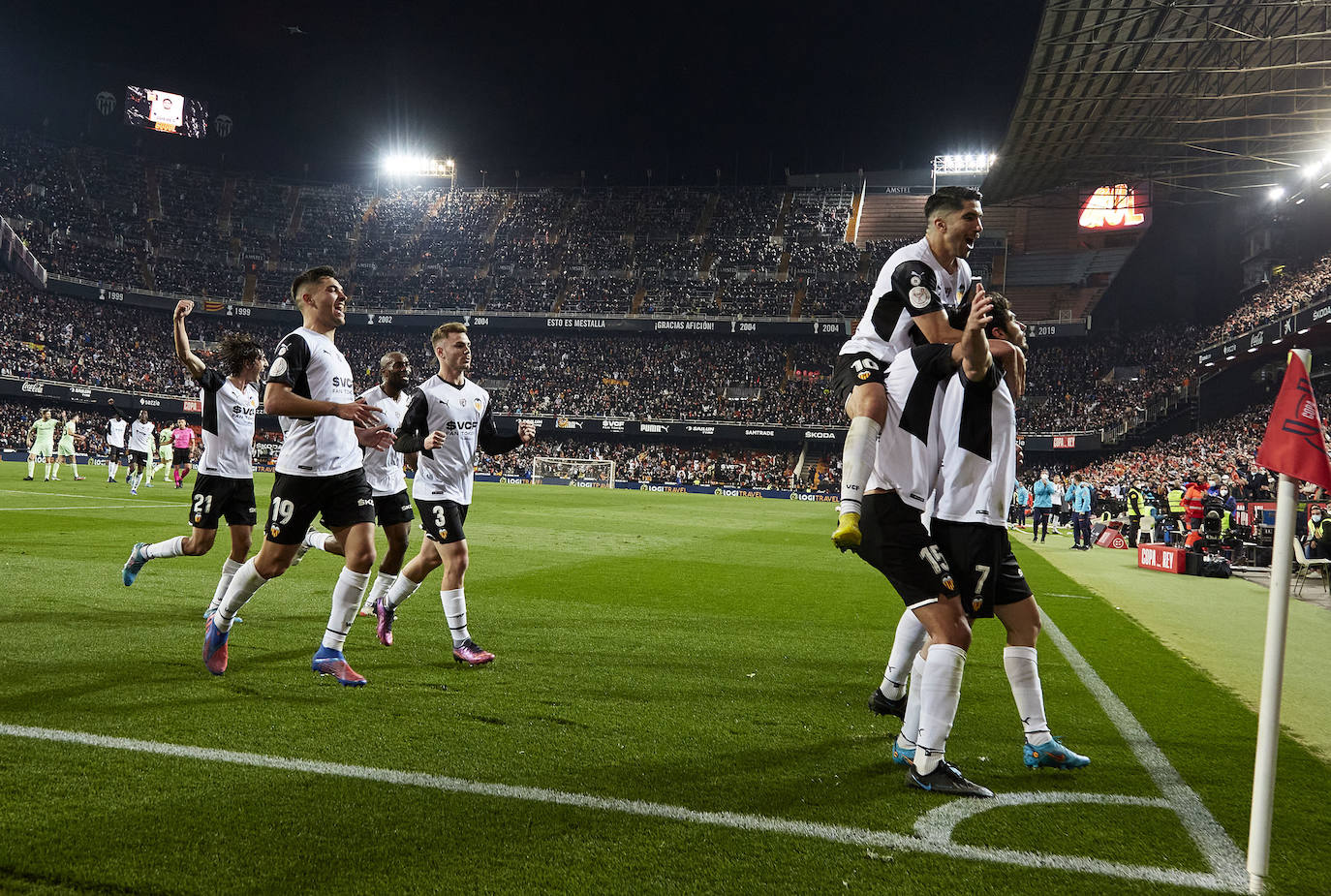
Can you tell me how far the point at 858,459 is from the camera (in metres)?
3.89

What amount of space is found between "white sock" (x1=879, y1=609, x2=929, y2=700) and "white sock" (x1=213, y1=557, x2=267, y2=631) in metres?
4.05

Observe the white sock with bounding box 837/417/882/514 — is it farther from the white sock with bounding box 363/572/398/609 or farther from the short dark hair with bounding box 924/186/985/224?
the white sock with bounding box 363/572/398/609

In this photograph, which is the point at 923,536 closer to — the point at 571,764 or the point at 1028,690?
the point at 1028,690

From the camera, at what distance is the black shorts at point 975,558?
4188 millimetres

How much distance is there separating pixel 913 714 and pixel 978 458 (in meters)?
1.35

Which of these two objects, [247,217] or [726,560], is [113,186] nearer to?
[247,217]

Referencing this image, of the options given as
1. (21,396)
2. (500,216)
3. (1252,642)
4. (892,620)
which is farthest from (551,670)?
(500,216)

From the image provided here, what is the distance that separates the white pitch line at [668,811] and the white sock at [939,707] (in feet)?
1.97

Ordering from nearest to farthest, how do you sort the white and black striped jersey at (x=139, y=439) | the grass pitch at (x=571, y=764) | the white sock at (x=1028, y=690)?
the grass pitch at (x=571, y=764), the white sock at (x=1028, y=690), the white and black striped jersey at (x=139, y=439)

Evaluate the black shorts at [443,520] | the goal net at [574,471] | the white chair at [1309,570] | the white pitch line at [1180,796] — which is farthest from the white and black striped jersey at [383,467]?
the goal net at [574,471]

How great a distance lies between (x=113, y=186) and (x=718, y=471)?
47264 mm

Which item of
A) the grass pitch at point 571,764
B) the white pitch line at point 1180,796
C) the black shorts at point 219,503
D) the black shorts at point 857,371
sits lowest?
the grass pitch at point 571,764

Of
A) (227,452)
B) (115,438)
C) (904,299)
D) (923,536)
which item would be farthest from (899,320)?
(115,438)

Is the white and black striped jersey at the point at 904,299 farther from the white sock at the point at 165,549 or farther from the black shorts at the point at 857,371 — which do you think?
the white sock at the point at 165,549
